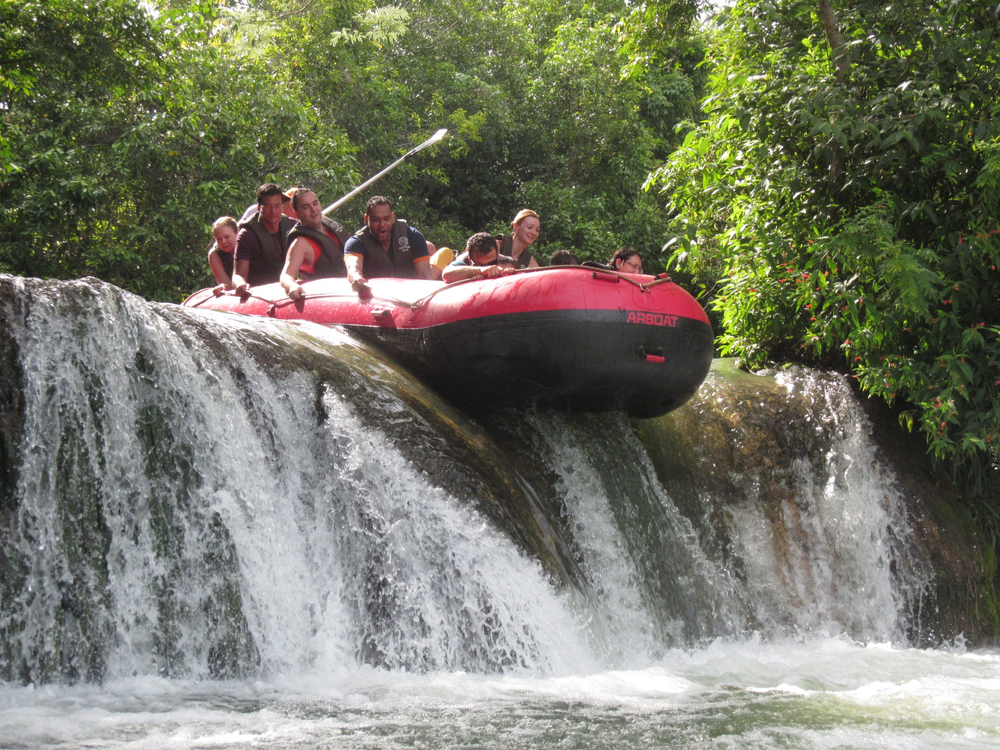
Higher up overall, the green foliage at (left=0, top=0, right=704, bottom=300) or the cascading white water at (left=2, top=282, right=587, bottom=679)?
the green foliage at (left=0, top=0, right=704, bottom=300)

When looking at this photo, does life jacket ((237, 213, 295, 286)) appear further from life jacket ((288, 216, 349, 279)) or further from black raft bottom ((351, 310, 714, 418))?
black raft bottom ((351, 310, 714, 418))

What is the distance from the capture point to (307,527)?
4016 millimetres

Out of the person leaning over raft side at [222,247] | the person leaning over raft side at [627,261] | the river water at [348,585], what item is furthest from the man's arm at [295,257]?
the person leaning over raft side at [627,261]

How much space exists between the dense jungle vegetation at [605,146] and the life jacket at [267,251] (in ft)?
7.34

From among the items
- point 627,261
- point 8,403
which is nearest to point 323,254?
point 627,261

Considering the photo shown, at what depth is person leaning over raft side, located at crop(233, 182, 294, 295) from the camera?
23.0ft

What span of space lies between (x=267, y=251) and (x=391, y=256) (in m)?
1.05

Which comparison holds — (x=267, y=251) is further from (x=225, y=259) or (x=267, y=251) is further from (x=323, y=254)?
(x=225, y=259)

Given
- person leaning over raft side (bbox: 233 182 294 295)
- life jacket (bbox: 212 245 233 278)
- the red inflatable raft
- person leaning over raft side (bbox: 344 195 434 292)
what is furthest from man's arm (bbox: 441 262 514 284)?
life jacket (bbox: 212 245 233 278)

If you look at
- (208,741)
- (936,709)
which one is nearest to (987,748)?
(936,709)

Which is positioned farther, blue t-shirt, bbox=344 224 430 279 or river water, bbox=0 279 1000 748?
blue t-shirt, bbox=344 224 430 279

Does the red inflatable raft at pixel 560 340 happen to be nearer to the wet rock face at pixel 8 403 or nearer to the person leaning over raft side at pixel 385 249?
the person leaning over raft side at pixel 385 249

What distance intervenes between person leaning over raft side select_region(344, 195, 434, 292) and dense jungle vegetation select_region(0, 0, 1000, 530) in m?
1.76

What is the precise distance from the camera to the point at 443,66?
1512 centimetres
